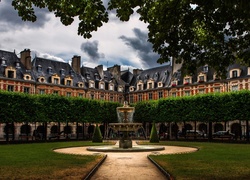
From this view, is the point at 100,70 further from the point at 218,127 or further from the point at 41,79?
the point at 218,127

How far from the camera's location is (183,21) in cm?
902

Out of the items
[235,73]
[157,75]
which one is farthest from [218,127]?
[157,75]

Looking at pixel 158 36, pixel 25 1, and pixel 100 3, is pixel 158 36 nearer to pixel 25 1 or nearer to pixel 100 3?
pixel 100 3

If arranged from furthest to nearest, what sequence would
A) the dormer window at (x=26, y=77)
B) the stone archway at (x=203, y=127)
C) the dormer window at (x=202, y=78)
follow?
the stone archway at (x=203, y=127)
the dormer window at (x=202, y=78)
the dormer window at (x=26, y=77)

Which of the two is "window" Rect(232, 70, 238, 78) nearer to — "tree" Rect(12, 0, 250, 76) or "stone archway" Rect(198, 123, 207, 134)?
"stone archway" Rect(198, 123, 207, 134)

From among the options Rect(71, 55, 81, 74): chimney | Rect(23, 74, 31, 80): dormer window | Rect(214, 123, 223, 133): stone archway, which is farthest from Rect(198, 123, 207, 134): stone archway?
Rect(23, 74, 31, 80): dormer window

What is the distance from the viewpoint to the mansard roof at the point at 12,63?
51059mm

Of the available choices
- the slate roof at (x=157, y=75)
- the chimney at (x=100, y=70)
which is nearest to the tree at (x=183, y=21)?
the slate roof at (x=157, y=75)

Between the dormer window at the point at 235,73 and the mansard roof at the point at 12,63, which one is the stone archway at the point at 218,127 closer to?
the dormer window at the point at 235,73

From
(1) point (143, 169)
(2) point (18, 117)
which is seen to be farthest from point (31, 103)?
(1) point (143, 169)

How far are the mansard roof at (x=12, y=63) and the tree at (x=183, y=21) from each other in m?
45.5

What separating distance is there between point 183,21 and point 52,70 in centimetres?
5145

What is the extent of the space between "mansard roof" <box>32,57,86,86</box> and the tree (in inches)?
1877

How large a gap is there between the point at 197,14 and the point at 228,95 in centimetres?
2902
